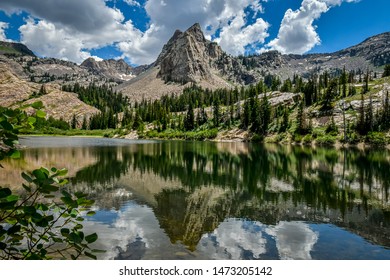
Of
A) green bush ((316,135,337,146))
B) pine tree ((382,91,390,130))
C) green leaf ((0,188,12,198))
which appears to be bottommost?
green bush ((316,135,337,146))

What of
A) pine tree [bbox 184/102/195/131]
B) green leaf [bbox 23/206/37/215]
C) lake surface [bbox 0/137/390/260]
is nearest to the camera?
green leaf [bbox 23/206/37/215]

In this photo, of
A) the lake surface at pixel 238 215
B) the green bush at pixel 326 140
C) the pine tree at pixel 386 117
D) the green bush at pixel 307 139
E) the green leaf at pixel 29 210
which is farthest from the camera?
the green bush at pixel 307 139

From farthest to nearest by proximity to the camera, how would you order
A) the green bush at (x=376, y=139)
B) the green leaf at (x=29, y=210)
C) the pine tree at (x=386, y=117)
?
the pine tree at (x=386, y=117), the green bush at (x=376, y=139), the green leaf at (x=29, y=210)

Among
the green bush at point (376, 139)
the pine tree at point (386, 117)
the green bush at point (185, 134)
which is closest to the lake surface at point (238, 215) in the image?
the green bush at point (376, 139)

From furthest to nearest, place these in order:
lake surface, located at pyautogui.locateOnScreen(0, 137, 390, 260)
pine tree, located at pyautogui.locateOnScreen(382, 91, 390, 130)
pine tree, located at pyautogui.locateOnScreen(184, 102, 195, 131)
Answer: pine tree, located at pyautogui.locateOnScreen(184, 102, 195, 131) < pine tree, located at pyautogui.locateOnScreen(382, 91, 390, 130) < lake surface, located at pyautogui.locateOnScreen(0, 137, 390, 260)

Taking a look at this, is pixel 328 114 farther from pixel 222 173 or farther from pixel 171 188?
pixel 171 188

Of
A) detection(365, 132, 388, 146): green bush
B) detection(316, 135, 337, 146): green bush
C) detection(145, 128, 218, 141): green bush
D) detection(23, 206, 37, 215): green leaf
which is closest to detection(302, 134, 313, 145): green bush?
detection(316, 135, 337, 146): green bush

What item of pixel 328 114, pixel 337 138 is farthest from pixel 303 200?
pixel 328 114

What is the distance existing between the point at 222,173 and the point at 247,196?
1241 cm

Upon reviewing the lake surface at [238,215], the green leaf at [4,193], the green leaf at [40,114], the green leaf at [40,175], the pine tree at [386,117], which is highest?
the pine tree at [386,117]

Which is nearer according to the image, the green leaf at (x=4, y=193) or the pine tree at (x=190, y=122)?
the green leaf at (x=4, y=193)

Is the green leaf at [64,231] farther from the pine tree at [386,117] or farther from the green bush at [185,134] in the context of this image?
the green bush at [185,134]

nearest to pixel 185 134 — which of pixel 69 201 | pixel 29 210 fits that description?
pixel 69 201

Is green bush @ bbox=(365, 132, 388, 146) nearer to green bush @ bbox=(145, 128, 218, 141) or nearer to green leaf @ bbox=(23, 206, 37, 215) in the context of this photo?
green bush @ bbox=(145, 128, 218, 141)
